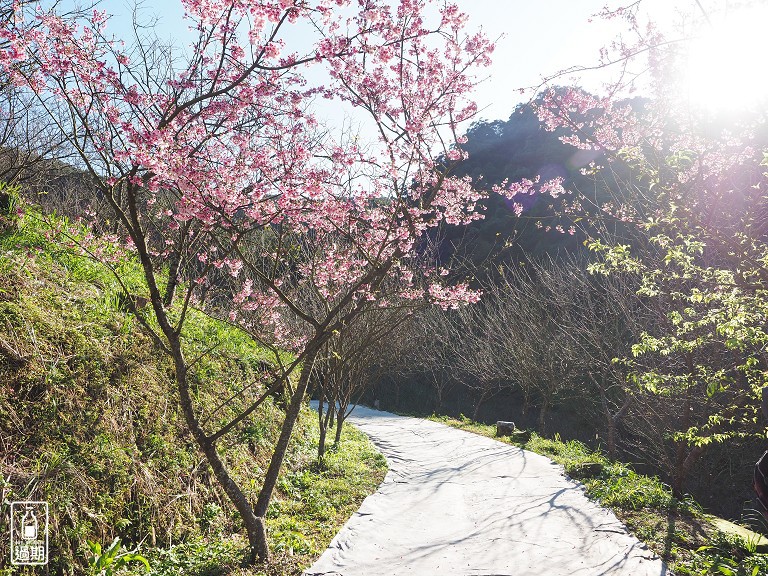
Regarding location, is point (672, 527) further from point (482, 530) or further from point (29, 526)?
point (29, 526)

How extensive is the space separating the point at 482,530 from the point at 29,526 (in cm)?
400

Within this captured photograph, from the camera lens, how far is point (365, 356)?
361 inches

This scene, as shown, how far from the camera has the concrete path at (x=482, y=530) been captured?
4.11 meters

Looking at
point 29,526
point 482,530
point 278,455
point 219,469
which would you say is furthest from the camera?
point 482,530

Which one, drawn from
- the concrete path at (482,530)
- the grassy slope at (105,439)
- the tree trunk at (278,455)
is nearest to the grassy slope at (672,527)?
the concrete path at (482,530)

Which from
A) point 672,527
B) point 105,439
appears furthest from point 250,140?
point 672,527

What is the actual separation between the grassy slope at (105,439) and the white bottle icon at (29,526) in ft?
0.32

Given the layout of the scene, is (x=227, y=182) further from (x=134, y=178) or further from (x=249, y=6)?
(x=249, y=6)

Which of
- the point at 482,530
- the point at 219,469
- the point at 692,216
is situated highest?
the point at 692,216

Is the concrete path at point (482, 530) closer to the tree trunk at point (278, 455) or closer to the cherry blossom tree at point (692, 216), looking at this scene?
the tree trunk at point (278, 455)

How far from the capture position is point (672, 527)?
16.8 feet

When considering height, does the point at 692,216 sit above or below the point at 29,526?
above


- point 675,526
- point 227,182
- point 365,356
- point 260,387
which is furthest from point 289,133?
point 675,526

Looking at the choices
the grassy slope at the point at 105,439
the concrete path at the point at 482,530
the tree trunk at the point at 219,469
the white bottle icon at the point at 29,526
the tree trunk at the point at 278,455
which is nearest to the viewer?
the white bottle icon at the point at 29,526
